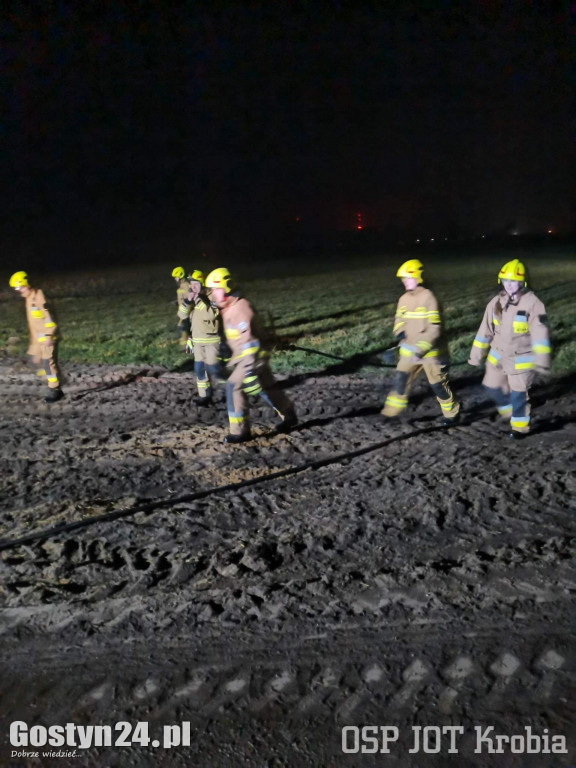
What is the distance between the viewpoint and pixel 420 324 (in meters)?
6.56

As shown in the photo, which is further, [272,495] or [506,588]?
[272,495]

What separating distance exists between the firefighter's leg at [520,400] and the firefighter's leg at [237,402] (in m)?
2.67

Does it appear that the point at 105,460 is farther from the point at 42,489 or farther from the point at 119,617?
the point at 119,617

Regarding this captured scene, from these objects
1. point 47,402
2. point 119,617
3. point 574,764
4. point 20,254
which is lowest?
point 574,764

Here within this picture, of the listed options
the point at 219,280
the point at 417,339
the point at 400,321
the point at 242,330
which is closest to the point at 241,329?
the point at 242,330

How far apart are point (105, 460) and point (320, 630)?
3529 millimetres

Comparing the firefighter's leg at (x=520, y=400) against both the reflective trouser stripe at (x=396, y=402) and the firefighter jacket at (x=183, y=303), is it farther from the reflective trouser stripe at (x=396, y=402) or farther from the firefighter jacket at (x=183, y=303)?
the firefighter jacket at (x=183, y=303)

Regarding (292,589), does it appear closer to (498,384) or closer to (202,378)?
(498,384)

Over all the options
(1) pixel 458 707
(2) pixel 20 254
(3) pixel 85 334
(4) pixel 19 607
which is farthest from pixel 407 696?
(2) pixel 20 254

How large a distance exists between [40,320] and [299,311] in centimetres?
886

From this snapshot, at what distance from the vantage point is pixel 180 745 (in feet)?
9.70

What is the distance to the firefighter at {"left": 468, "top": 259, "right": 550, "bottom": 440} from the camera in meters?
5.93

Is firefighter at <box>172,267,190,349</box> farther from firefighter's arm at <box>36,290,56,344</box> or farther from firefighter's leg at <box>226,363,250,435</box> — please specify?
firefighter's leg at <box>226,363,250,435</box>

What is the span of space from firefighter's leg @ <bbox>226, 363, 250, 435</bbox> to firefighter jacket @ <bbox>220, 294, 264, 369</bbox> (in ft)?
0.44
